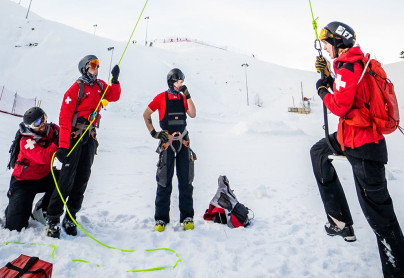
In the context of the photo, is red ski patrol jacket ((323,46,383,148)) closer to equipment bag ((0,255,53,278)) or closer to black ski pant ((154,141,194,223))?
black ski pant ((154,141,194,223))

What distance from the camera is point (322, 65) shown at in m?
2.75

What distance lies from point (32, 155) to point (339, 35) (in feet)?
14.2

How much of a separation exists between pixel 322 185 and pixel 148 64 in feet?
146

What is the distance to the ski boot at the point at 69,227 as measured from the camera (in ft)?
11.3

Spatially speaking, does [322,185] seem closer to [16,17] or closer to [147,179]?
[147,179]

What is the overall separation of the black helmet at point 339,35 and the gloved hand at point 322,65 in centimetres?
20

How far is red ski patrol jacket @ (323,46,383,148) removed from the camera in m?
2.19

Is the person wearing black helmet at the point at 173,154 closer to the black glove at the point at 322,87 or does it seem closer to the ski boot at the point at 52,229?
the ski boot at the point at 52,229

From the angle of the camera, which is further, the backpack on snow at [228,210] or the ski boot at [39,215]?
the backpack on snow at [228,210]

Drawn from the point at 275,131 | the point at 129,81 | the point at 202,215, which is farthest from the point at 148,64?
the point at 202,215

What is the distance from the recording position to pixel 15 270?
70.2 inches

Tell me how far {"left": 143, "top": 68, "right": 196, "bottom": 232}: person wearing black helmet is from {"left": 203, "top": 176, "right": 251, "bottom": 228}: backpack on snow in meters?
0.45

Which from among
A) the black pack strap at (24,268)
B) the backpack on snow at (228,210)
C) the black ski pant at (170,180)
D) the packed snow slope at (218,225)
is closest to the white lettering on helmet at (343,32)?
the packed snow slope at (218,225)

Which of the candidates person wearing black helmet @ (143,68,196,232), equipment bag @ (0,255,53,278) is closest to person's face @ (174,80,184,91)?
person wearing black helmet @ (143,68,196,232)
